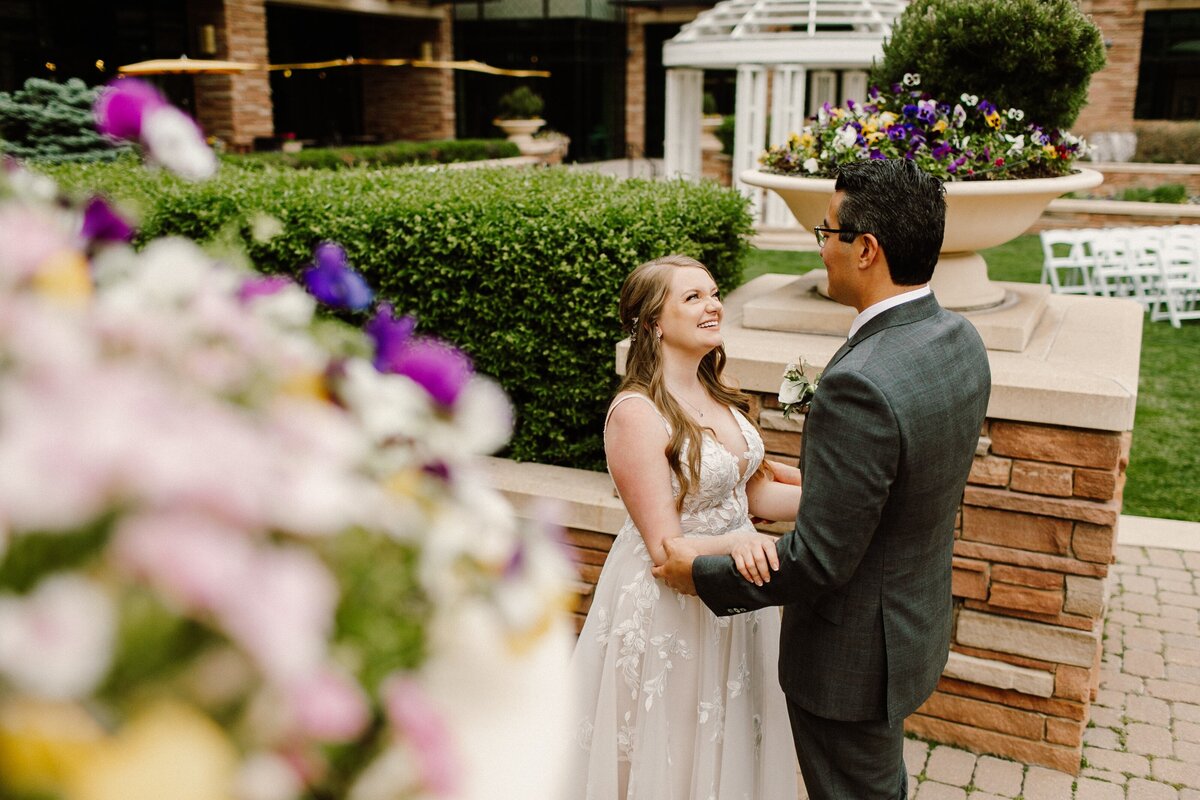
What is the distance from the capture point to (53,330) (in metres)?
0.53

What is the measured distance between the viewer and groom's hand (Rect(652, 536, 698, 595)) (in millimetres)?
2678

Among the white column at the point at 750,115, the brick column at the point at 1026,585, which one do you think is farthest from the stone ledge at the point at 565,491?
the white column at the point at 750,115

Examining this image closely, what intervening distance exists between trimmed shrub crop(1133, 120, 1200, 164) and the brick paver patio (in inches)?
688

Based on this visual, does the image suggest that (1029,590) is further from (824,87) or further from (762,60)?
(824,87)

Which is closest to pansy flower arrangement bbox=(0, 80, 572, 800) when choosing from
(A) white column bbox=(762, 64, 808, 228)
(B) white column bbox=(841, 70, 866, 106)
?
(A) white column bbox=(762, 64, 808, 228)

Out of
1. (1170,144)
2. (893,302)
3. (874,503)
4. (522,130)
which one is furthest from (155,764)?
(522,130)

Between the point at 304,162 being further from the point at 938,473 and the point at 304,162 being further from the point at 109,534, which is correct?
the point at 109,534

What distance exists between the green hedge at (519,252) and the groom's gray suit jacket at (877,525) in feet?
6.58

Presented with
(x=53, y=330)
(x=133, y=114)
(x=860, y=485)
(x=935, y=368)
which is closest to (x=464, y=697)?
(x=53, y=330)

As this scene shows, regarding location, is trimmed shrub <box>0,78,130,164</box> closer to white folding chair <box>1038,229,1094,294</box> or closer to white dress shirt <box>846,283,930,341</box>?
white dress shirt <box>846,283,930,341</box>

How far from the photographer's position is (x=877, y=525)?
7.74 ft

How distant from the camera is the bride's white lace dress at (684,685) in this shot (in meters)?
2.92

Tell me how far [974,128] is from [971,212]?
0.66 m

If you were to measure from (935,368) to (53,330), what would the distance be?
81.5 inches
